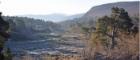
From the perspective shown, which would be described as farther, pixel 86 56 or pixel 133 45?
pixel 86 56

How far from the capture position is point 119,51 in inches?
1730

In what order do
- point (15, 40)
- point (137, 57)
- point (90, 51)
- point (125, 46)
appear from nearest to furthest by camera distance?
1. point (137, 57)
2. point (125, 46)
3. point (90, 51)
4. point (15, 40)

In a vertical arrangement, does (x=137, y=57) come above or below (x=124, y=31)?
below

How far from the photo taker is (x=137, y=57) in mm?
41031

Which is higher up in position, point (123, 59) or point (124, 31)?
point (124, 31)

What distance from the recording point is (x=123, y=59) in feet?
141

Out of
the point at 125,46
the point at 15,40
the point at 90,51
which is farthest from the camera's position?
the point at 15,40

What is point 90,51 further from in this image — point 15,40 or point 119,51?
point 15,40

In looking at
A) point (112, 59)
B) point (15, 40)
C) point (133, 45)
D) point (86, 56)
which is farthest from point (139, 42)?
point (15, 40)

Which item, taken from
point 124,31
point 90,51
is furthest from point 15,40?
point 124,31

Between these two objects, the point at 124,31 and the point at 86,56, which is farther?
the point at 86,56

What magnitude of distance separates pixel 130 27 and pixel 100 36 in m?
3.91

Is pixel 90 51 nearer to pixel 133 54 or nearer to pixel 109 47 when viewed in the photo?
pixel 109 47

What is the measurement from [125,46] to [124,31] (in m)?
2.57
